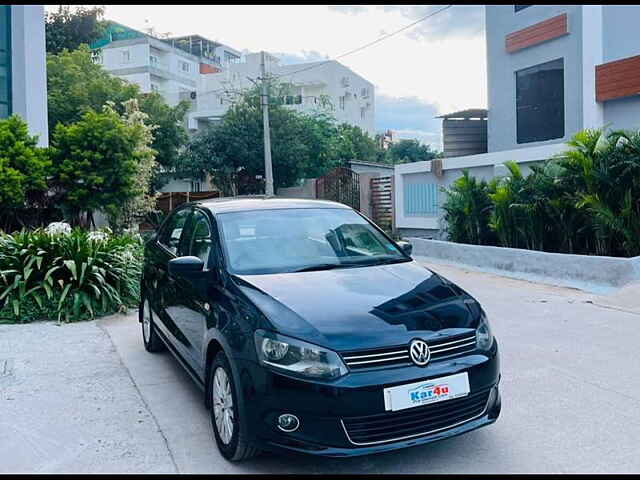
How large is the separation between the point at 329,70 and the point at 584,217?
43.0 metres

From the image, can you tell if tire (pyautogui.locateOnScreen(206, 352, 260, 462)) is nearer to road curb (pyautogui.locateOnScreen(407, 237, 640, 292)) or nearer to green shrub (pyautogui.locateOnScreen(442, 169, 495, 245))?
road curb (pyautogui.locateOnScreen(407, 237, 640, 292))

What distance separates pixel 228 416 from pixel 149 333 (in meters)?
2.83

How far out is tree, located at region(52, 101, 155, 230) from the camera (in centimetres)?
1343

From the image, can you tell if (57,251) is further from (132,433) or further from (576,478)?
(576,478)

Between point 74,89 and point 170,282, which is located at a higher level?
point 74,89

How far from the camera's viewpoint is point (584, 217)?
9.82m

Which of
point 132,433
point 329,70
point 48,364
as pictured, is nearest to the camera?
point 132,433

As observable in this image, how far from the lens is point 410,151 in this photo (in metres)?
52.2

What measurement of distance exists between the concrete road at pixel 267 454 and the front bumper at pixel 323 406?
1.15ft

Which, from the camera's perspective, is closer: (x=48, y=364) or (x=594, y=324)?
(x=48, y=364)

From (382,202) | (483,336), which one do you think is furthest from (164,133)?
(483,336)

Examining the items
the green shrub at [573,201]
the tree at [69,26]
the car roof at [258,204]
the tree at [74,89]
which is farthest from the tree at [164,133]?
the car roof at [258,204]

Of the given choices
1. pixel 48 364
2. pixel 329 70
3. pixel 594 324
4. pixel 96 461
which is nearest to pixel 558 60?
pixel 594 324

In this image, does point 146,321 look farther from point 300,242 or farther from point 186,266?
point 300,242
